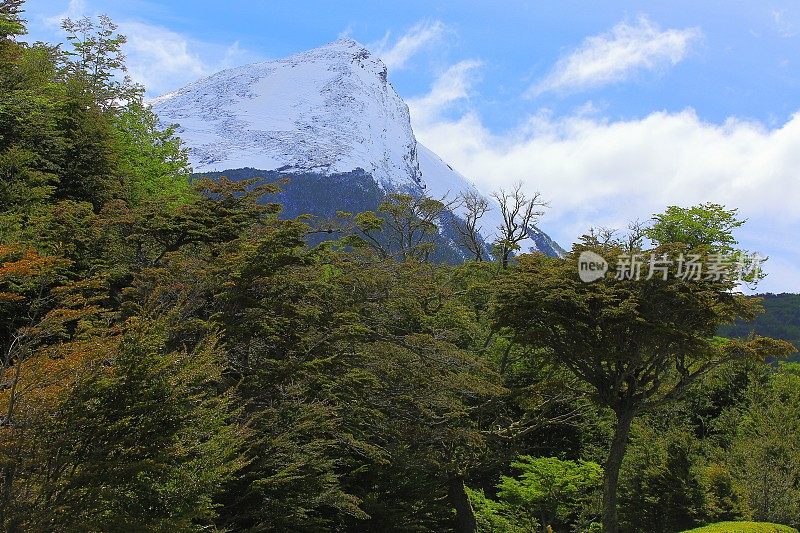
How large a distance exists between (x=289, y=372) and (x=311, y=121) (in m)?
159

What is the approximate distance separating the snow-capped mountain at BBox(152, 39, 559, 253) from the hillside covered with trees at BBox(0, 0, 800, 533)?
404ft

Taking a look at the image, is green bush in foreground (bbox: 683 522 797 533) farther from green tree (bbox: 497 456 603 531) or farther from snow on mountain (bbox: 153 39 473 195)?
snow on mountain (bbox: 153 39 473 195)

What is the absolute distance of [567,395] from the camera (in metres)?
21.2

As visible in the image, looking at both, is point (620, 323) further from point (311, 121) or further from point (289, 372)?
point (311, 121)

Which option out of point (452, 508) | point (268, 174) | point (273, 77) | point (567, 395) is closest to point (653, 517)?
point (567, 395)

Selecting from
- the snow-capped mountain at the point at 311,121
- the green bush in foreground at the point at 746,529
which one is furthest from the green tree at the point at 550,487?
the snow-capped mountain at the point at 311,121

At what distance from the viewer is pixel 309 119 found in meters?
167

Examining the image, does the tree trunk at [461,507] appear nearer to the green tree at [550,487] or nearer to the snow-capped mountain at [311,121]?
the green tree at [550,487]

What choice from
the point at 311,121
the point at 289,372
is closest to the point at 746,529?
the point at 289,372

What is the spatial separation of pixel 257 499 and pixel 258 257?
4.33 m

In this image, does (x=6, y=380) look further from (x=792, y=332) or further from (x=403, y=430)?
(x=792, y=332)

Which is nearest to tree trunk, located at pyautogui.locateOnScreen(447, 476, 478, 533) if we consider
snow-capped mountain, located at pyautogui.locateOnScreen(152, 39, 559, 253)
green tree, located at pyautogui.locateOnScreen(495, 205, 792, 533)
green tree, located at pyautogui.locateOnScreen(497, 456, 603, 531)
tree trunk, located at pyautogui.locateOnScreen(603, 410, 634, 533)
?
green tree, located at pyautogui.locateOnScreen(497, 456, 603, 531)

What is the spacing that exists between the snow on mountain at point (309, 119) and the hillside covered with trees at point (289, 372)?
123760mm

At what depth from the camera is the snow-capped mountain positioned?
150250mm
